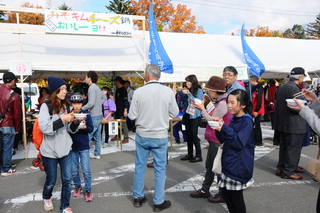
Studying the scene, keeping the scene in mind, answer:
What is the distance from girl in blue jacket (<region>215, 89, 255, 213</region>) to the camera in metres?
2.56

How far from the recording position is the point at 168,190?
4.53 m

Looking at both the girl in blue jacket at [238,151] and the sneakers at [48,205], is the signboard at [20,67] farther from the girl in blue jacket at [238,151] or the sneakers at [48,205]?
the girl in blue jacket at [238,151]

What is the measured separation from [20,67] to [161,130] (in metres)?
4.70

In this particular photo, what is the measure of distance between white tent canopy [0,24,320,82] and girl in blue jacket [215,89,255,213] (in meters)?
5.12

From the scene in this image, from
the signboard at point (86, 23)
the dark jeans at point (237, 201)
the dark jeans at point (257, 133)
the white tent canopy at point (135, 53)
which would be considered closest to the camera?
the dark jeans at point (237, 201)

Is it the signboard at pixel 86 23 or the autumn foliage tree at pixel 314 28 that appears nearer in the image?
the signboard at pixel 86 23

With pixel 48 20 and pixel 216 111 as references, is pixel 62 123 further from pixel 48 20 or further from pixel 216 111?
pixel 48 20

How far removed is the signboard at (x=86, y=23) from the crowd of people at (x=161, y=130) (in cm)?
178

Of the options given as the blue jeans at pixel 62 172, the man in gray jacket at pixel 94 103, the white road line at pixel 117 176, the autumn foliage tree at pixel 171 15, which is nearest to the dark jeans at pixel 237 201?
the white road line at pixel 117 176

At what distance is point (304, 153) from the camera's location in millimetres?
6977

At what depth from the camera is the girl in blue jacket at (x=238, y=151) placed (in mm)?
2562

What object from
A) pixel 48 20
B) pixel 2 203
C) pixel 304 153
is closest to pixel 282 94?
pixel 304 153

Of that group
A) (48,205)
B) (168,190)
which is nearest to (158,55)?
(168,190)

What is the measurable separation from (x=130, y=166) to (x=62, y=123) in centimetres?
306
